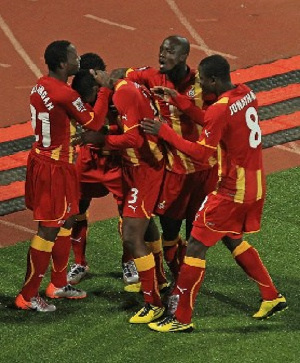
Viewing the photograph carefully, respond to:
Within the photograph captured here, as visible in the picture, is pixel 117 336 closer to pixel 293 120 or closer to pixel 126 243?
pixel 126 243

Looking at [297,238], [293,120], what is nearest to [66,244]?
[297,238]

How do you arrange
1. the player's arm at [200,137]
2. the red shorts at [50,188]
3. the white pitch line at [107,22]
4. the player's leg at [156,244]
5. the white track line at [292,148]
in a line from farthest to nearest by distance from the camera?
the white pitch line at [107,22]
the white track line at [292,148]
the player's leg at [156,244]
the red shorts at [50,188]
the player's arm at [200,137]

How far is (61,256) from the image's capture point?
11016 mm

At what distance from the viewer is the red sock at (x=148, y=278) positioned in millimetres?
10531

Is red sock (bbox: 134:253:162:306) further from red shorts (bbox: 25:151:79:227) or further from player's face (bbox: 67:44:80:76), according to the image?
player's face (bbox: 67:44:80:76)

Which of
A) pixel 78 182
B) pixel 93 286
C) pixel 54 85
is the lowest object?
pixel 93 286

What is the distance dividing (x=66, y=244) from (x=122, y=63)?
593 centimetres

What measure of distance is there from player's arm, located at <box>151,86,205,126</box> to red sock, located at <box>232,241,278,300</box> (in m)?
1.13

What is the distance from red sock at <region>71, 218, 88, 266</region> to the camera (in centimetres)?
1161

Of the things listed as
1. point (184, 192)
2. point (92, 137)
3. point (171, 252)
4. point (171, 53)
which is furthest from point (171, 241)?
point (171, 53)

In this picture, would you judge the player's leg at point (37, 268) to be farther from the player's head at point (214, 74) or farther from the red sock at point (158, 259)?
the player's head at point (214, 74)

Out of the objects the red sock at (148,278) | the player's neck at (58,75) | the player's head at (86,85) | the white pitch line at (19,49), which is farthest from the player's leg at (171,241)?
the white pitch line at (19,49)

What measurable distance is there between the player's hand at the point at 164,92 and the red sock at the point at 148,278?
1.32 m

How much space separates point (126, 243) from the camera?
10570 millimetres
